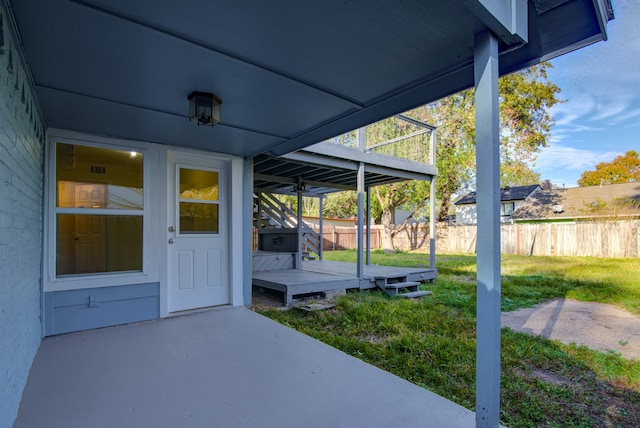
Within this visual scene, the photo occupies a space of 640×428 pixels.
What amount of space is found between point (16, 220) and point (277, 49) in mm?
1892

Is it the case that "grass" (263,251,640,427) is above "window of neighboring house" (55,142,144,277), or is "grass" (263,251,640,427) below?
below

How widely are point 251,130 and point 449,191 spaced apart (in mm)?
16023

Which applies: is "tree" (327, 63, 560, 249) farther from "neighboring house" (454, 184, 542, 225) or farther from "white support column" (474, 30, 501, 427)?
"white support column" (474, 30, 501, 427)

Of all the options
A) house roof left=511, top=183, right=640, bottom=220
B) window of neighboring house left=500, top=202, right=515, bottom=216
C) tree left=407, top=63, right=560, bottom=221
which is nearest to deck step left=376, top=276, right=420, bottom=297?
tree left=407, top=63, right=560, bottom=221

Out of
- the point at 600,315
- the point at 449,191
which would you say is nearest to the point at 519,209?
the point at 449,191

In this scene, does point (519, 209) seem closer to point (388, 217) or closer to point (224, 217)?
point (388, 217)

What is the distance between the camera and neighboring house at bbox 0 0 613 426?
1.64m

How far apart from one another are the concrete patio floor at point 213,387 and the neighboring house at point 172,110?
0.91ft

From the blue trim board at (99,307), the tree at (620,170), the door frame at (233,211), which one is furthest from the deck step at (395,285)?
the tree at (620,170)

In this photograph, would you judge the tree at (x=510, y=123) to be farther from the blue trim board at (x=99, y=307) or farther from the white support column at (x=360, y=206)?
the blue trim board at (x=99, y=307)

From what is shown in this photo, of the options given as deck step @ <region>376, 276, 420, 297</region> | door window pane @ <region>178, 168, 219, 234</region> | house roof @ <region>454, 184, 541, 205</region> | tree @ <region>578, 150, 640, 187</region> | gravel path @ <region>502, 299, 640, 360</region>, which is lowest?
gravel path @ <region>502, 299, 640, 360</region>

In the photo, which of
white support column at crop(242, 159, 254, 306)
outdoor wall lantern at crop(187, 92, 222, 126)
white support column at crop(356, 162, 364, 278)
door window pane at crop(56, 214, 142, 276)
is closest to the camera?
outdoor wall lantern at crop(187, 92, 222, 126)

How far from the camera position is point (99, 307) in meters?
3.55

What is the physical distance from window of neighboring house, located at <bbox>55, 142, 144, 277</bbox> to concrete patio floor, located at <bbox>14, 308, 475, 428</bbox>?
791 millimetres
